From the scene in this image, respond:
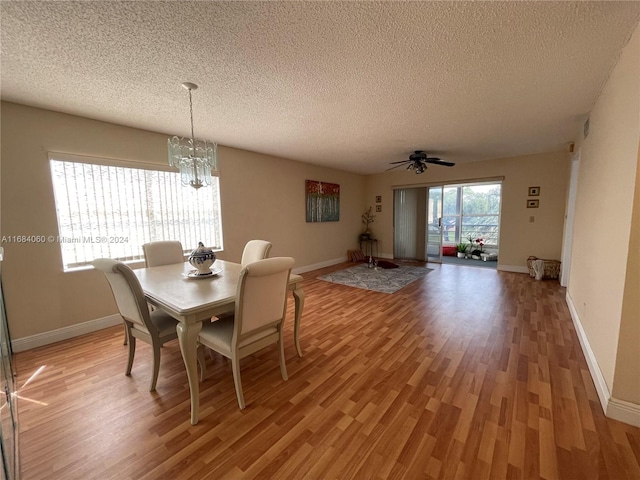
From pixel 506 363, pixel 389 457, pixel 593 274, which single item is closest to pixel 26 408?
pixel 389 457

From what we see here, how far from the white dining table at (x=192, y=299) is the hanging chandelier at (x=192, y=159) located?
34.4 inches

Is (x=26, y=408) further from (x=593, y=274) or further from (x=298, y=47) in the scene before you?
(x=593, y=274)

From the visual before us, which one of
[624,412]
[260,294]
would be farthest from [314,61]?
[624,412]

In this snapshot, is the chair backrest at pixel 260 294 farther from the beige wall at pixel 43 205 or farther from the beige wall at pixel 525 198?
the beige wall at pixel 525 198

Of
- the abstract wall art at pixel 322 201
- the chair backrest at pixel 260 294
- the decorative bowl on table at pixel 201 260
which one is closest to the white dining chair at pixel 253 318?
the chair backrest at pixel 260 294

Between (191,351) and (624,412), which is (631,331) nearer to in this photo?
(624,412)

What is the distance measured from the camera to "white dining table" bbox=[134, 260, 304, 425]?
152 cm

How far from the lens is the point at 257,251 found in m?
2.78

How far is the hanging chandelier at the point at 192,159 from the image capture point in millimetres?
2279

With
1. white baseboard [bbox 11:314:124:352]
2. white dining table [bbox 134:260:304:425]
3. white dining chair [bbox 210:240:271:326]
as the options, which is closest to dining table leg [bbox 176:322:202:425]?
white dining table [bbox 134:260:304:425]

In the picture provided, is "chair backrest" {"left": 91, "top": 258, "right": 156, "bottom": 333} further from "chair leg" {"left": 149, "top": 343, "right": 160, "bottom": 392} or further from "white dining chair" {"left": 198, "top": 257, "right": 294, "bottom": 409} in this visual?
"white dining chair" {"left": 198, "top": 257, "right": 294, "bottom": 409}

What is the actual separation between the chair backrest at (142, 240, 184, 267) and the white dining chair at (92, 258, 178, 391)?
0.83 m

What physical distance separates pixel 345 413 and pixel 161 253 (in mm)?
2430

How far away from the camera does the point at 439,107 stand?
2602mm
